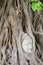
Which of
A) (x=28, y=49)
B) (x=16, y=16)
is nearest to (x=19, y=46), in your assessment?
(x=28, y=49)

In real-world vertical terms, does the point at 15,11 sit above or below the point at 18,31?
above

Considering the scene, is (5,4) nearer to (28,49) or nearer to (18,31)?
(18,31)

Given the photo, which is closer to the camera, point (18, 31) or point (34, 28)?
point (18, 31)

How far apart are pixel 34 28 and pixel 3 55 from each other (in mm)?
520

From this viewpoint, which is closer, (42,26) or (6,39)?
(6,39)

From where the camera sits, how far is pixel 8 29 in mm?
2418

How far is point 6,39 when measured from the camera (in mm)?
2412

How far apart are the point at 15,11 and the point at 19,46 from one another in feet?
1.29

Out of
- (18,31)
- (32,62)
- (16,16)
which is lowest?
(32,62)

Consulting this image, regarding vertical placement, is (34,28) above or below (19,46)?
above

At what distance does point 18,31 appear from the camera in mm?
2428

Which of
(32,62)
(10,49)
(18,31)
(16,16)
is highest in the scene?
(16,16)

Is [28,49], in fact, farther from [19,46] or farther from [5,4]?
[5,4]

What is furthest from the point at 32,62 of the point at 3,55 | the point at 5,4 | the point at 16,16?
the point at 5,4
